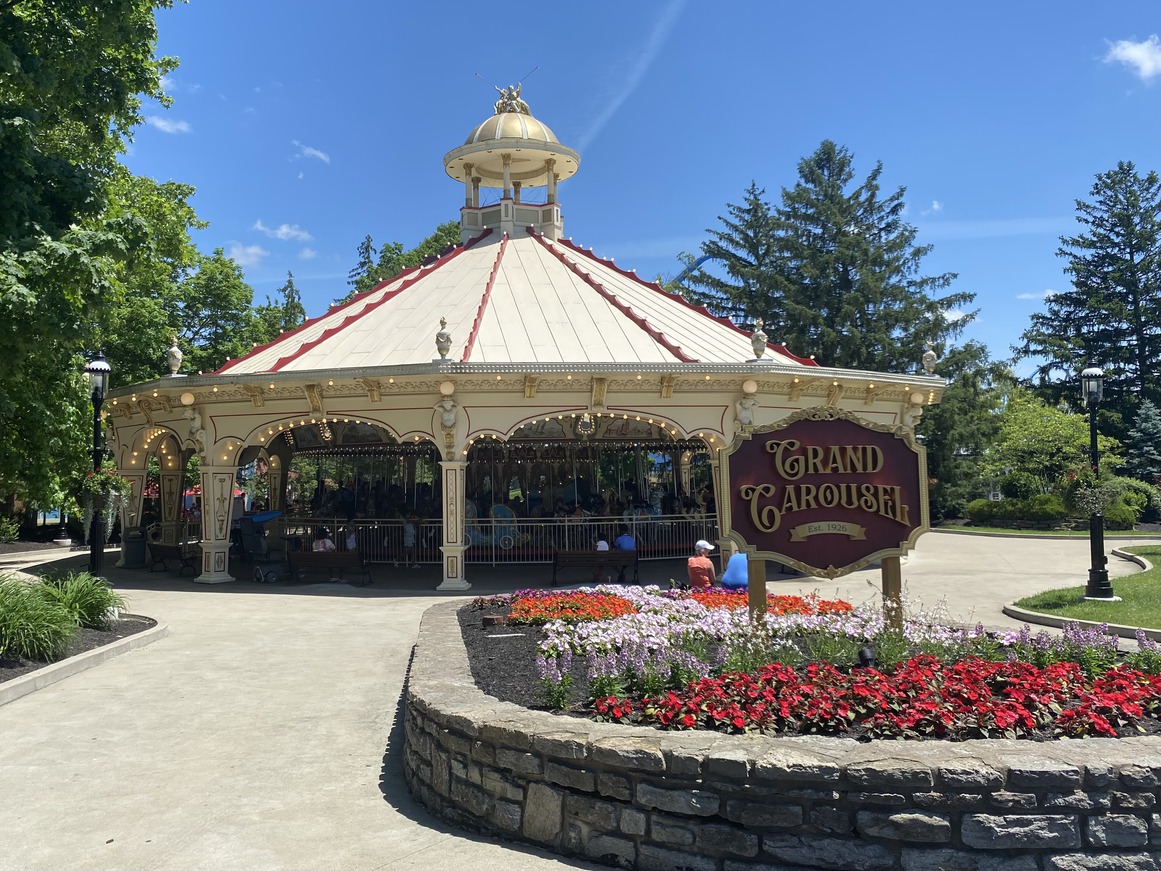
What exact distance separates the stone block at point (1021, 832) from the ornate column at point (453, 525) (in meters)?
13.0

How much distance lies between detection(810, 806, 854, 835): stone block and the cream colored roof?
40.9 feet

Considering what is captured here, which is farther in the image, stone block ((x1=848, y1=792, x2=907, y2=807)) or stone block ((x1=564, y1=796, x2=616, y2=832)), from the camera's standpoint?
stone block ((x1=564, y1=796, x2=616, y2=832))

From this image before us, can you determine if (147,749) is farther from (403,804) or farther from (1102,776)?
(1102,776)

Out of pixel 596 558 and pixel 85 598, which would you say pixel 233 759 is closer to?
pixel 85 598

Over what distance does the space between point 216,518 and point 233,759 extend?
12846mm

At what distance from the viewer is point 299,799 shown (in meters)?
5.66

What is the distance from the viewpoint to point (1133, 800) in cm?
420

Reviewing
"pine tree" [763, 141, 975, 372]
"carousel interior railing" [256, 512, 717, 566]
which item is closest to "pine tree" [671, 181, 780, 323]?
"pine tree" [763, 141, 975, 372]

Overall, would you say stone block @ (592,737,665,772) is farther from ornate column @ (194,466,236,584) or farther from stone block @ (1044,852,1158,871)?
ornate column @ (194,466,236,584)

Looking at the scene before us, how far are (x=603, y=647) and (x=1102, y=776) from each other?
424cm

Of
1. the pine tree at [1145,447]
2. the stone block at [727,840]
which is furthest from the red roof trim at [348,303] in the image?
the pine tree at [1145,447]

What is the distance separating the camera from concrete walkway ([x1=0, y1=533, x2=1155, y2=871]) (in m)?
4.86

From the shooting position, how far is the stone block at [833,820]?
13.9 feet

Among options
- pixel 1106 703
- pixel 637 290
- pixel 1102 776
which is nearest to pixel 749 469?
pixel 1106 703
